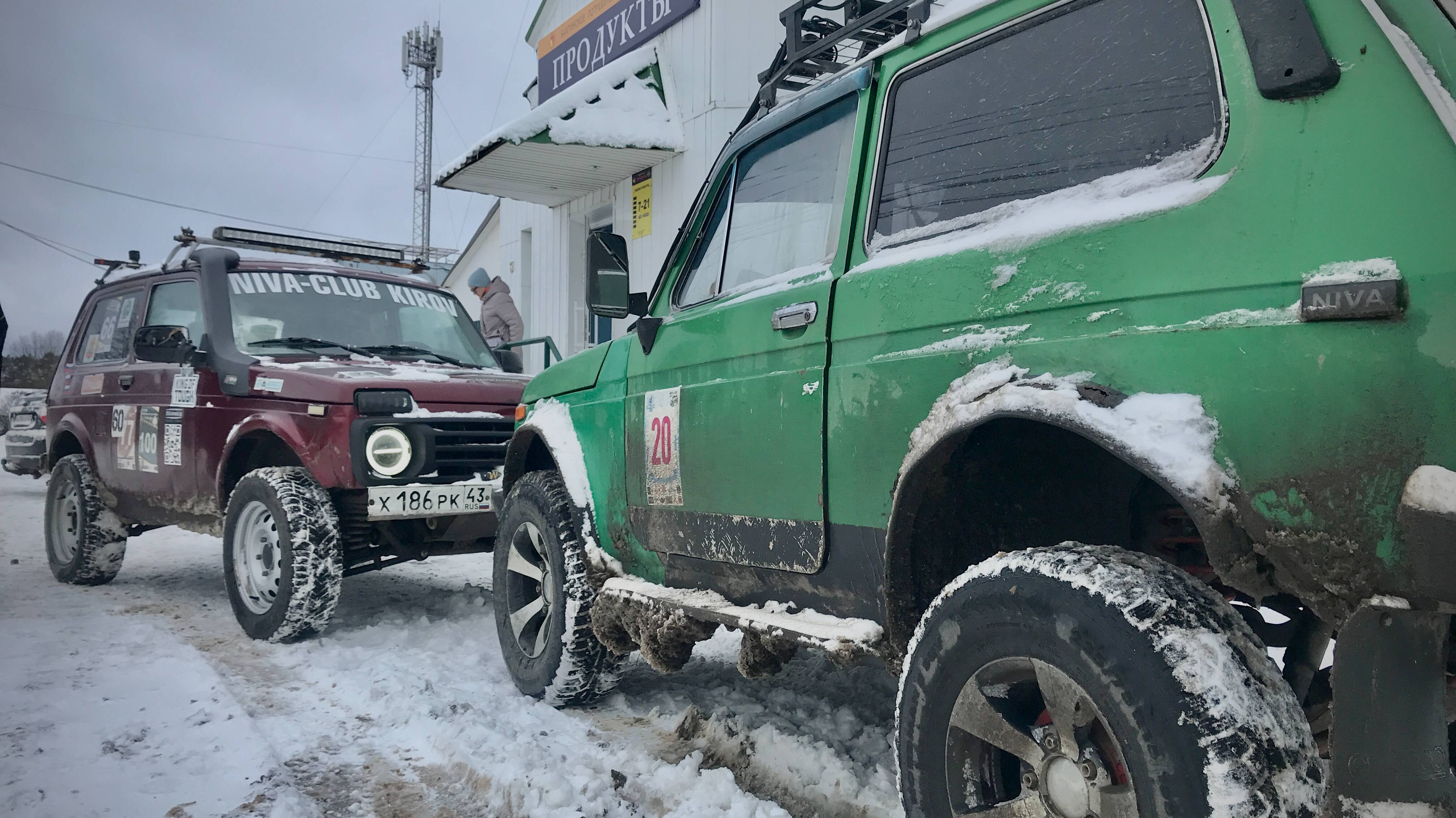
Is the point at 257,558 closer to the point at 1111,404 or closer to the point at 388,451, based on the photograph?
the point at 388,451

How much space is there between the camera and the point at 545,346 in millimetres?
11102

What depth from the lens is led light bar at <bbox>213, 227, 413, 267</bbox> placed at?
242 inches

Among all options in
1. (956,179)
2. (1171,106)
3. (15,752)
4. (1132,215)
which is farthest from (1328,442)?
(15,752)

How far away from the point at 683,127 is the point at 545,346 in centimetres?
300

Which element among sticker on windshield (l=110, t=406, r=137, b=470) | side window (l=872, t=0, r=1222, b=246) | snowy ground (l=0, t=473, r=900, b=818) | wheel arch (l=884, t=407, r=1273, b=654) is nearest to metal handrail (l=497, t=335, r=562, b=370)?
sticker on windshield (l=110, t=406, r=137, b=470)

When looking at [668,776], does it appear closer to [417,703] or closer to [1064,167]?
[417,703]

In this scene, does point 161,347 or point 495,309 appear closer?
point 161,347

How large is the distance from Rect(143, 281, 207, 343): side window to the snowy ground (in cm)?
169

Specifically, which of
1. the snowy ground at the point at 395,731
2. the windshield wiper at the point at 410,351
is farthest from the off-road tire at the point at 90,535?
the windshield wiper at the point at 410,351

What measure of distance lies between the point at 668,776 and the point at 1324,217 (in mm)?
2289

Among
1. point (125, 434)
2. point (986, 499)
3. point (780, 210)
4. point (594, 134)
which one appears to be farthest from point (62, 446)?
point (986, 499)

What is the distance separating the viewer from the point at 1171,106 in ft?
6.01

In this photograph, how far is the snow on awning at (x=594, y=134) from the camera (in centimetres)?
948

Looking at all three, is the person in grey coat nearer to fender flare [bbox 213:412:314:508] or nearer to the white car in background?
fender flare [bbox 213:412:314:508]
